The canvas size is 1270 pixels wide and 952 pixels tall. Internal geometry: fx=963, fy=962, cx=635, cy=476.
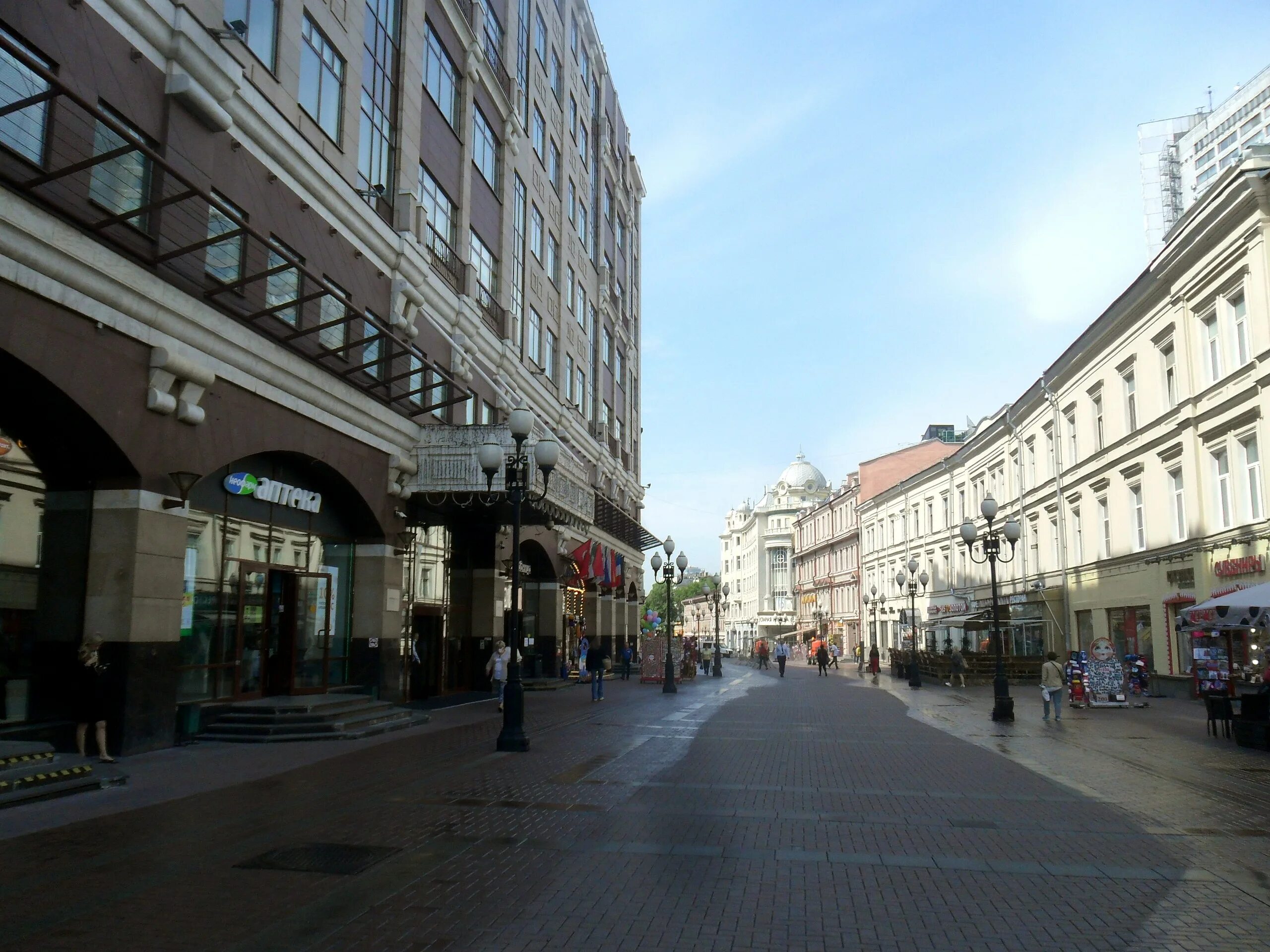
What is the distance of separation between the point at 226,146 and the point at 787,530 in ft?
328

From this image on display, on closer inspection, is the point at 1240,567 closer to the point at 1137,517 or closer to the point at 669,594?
the point at 1137,517

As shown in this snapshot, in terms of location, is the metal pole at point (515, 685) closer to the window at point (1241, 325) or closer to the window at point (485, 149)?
the window at point (485, 149)

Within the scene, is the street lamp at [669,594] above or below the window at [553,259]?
below

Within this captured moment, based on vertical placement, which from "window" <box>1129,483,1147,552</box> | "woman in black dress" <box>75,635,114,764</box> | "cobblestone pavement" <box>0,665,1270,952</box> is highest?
"window" <box>1129,483,1147,552</box>

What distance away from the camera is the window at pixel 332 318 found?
1877cm

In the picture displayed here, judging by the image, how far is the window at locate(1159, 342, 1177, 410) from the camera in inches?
1111

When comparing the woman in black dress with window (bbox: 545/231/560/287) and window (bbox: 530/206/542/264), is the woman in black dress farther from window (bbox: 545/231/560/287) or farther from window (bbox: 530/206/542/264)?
window (bbox: 545/231/560/287)

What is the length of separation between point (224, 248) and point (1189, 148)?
424ft

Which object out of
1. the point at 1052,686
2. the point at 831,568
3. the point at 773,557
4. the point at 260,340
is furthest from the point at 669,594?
the point at 773,557

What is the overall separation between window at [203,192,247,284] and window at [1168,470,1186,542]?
25.4 meters

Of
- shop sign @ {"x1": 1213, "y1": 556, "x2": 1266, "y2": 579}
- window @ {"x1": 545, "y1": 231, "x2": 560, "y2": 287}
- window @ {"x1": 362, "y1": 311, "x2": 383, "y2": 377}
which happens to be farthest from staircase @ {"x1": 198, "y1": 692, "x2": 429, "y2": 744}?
window @ {"x1": 545, "y1": 231, "x2": 560, "y2": 287}

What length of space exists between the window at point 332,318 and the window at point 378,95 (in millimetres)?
2795

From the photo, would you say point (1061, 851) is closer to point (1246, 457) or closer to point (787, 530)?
point (1246, 457)

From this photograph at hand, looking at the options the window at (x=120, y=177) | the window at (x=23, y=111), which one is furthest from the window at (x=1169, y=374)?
the window at (x=23, y=111)
